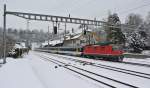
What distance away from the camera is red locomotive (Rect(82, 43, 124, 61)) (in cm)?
3169

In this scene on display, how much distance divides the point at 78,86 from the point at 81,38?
203ft

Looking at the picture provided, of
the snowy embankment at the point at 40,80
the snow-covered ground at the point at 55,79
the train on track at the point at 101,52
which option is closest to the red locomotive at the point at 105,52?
the train on track at the point at 101,52

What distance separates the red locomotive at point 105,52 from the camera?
31688 mm

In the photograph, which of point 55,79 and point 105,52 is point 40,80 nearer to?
point 55,79

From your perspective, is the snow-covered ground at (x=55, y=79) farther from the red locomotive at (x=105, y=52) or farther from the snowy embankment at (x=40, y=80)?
the red locomotive at (x=105, y=52)

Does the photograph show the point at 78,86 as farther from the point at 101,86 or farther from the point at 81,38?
the point at 81,38

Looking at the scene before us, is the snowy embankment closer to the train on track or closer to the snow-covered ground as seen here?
the snow-covered ground

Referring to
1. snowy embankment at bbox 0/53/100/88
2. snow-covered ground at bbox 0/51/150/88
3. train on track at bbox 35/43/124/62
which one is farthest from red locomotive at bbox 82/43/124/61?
snowy embankment at bbox 0/53/100/88

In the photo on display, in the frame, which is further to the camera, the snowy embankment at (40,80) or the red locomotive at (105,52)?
the red locomotive at (105,52)

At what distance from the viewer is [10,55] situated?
41.4m

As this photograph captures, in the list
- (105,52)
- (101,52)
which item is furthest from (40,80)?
(101,52)

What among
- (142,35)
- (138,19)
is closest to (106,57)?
(142,35)

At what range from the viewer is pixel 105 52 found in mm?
33438

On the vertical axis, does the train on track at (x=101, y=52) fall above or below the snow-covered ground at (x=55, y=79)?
above
